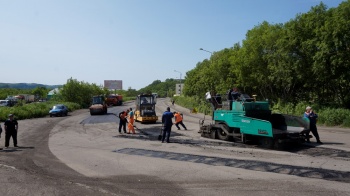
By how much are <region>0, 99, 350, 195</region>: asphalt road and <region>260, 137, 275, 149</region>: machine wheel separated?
0.49 meters

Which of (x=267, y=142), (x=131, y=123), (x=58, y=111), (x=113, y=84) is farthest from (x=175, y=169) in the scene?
(x=113, y=84)

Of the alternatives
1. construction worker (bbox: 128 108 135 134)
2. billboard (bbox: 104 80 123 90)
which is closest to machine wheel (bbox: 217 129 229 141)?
construction worker (bbox: 128 108 135 134)

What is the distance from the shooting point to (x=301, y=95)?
31656 mm

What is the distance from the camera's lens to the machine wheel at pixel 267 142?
15023 mm

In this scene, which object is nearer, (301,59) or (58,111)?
(301,59)

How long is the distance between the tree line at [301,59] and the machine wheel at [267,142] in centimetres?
1201

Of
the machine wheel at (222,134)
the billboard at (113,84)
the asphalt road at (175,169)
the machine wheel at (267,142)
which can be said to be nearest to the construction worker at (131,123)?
the asphalt road at (175,169)

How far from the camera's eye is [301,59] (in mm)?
27578

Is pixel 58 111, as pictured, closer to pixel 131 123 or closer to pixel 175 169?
pixel 131 123

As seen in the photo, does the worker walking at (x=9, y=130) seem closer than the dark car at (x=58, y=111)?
Yes

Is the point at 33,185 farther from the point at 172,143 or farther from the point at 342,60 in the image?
the point at 342,60

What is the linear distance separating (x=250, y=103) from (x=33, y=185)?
10.7 metres

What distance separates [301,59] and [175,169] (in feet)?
65.4

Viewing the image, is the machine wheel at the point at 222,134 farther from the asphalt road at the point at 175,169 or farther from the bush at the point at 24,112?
the bush at the point at 24,112
